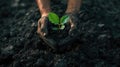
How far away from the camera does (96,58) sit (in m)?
1.53

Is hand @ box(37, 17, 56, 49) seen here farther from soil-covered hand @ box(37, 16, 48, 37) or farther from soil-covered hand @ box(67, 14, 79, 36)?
soil-covered hand @ box(67, 14, 79, 36)

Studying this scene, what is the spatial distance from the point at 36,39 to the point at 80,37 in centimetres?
29

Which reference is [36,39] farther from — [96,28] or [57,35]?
[96,28]

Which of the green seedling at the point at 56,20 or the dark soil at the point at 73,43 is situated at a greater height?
the green seedling at the point at 56,20

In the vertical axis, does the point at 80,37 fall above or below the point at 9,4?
below

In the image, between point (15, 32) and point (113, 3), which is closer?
point (15, 32)

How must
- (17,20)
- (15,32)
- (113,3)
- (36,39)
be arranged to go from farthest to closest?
1. (113,3)
2. (17,20)
3. (15,32)
4. (36,39)

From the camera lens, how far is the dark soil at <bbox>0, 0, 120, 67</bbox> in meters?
1.52

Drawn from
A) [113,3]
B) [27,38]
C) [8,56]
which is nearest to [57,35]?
[27,38]

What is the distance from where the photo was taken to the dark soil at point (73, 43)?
4.97 ft

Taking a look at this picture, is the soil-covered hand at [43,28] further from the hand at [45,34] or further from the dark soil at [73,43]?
the dark soil at [73,43]

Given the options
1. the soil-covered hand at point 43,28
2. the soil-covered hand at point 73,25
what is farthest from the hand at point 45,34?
the soil-covered hand at point 73,25

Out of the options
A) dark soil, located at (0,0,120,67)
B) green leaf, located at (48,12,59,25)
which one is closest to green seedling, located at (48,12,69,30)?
green leaf, located at (48,12,59,25)

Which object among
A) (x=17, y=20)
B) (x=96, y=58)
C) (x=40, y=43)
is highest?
(x=17, y=20)
